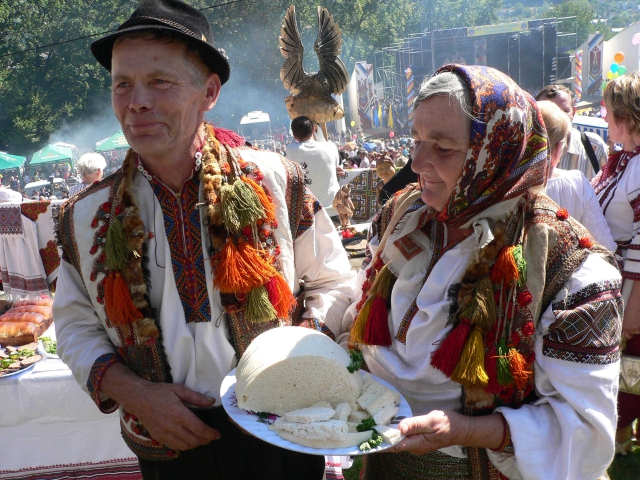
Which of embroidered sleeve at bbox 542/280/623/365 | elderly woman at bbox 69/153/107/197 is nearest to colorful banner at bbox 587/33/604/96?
elderly woman at bbox 69/153/107/197

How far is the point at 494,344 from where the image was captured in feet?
5.01

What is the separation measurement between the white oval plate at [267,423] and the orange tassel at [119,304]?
366mm

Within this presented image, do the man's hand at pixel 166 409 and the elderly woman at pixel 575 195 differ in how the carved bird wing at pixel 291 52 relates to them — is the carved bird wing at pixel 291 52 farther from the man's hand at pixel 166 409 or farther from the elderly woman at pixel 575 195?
the man's hand at pixel 166 409

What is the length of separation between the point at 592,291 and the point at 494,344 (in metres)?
0.30

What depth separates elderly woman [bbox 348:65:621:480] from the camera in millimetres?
1455

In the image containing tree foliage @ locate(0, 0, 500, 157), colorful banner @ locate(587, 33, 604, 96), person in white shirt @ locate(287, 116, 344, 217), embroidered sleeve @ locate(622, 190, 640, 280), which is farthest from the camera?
colorful banner @ locate(587, 33, 604, 96)

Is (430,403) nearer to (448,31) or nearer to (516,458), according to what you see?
(516,458)

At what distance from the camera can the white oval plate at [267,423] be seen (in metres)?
1.35

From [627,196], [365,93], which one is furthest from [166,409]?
[365,93]

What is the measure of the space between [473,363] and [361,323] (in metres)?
0.41

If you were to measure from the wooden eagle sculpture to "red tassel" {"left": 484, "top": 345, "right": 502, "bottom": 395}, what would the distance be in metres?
8.79

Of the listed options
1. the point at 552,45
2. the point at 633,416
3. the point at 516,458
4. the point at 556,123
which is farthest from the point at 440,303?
the point at 552,45

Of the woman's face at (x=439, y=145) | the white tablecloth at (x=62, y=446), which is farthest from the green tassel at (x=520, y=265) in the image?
the white tablecloth at (x=62, y=446)

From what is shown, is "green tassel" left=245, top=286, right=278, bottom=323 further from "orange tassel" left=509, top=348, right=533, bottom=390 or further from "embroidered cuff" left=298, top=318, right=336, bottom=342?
"orange tassel" left=509, top=348, right=533, bottom=390
